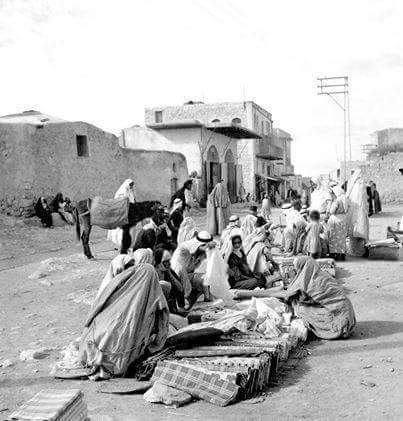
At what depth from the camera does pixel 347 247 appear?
434 inches

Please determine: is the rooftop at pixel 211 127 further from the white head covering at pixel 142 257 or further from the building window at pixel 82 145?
the white head covering at pixel 142 257

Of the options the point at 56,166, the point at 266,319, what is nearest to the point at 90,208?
the point at 266,319

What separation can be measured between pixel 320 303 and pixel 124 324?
2.20 metres

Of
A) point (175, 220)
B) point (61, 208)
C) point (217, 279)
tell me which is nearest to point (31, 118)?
A: point (61, 208)

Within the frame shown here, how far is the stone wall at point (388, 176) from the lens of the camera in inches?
1022

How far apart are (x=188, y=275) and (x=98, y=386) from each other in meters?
2.86

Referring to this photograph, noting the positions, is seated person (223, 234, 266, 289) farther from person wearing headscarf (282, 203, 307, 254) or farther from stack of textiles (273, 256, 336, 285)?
person wearing headscarf (282, 203, 307, 254)

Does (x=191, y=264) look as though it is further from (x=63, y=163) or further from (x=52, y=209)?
(x=63, y=163)

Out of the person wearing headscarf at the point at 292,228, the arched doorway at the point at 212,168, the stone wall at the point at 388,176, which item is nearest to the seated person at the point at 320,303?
Result: the person wearing headscarf at the point at 292,228

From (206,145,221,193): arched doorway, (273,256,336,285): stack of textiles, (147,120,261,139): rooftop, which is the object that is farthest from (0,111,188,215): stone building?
(273,256,336,285): stack of textiles

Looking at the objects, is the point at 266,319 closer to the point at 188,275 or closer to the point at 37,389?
the point at 188,275

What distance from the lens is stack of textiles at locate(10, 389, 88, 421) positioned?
3.08 meters

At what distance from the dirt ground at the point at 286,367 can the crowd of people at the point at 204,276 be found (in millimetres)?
357

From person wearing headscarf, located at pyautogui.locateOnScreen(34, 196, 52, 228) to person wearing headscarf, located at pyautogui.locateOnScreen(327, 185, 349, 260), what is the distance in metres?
8.74
